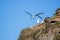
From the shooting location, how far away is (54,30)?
122ft

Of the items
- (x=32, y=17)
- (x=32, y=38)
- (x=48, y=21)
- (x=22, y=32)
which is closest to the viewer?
(x=48, y=21)

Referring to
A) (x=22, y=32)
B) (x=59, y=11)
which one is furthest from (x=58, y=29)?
(x=22, y=32)

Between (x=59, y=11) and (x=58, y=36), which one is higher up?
(x=59, y=11)

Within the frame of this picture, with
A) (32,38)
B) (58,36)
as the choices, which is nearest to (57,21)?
(58,36)

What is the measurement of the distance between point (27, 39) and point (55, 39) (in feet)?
37.3

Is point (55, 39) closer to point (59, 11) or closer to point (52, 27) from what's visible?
point (52, 27)

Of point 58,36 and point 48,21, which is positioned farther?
point 48,21

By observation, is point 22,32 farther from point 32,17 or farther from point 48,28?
point 48,28

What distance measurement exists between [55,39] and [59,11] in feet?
33.0

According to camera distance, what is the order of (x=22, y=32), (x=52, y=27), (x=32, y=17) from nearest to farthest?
(x=52, y=27) → (x=22, y=32) → (x=32, y=17)

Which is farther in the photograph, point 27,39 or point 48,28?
point 27,39

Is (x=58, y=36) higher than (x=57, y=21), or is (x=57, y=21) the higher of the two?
(x=57, y=21)

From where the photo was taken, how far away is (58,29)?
36.6m

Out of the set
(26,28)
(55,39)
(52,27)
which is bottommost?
(55,39)
